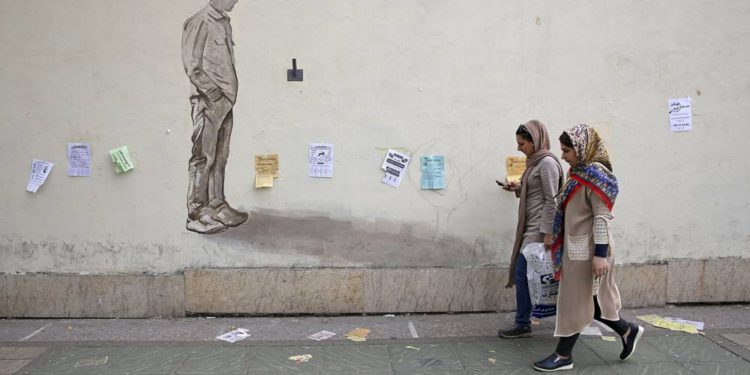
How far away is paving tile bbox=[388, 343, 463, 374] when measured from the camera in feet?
12.6

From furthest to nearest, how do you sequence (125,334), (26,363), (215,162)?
(215,162)
(125,334)
(26,363)

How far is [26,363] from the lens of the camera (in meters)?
3.95

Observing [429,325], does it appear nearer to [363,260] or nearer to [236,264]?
[363,260]

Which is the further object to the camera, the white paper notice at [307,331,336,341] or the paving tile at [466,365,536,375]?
Answer: the white paper notice at [307,331,336,341]

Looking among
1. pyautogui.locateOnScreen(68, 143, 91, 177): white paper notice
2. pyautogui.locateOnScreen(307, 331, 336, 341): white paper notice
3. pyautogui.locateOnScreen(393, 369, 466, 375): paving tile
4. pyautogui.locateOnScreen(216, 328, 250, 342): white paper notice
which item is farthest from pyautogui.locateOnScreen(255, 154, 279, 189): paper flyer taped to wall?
pyautogui.locateOnScreen(393, 369, 466, 375): paving tile

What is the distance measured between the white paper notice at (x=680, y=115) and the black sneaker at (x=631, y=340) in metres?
2.05

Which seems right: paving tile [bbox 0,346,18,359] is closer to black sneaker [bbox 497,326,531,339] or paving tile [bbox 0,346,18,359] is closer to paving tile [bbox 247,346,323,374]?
paving tile [bbox 247,346,323,374]

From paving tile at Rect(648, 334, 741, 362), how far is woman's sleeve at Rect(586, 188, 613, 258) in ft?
3.81

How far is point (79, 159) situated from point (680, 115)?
5.40m

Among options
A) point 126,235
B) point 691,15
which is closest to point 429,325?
point 126,235

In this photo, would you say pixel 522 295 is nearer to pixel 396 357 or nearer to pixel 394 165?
pixel 396 357

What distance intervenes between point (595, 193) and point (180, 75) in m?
3.53

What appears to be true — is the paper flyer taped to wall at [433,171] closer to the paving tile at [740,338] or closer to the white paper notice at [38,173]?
the paving tile at [740,338]

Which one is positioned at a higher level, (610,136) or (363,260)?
(610,136)
